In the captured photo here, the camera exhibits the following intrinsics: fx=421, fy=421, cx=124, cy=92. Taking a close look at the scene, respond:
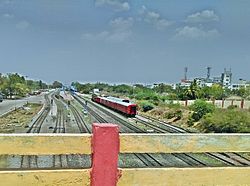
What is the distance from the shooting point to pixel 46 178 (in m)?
2.65

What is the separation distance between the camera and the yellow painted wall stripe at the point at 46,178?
259 cm

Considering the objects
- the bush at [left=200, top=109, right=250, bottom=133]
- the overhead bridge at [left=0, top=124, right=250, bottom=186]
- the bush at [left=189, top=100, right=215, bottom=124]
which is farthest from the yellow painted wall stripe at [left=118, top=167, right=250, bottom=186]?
the bush at [left=189, top=100, right=215, bottom=124]

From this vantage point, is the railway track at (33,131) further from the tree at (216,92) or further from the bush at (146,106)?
the tree at (216,92)

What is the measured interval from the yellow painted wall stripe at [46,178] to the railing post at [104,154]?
0.27 feet

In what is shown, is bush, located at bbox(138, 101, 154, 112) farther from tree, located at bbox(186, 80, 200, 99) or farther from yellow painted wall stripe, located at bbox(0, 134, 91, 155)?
yellow painted wall stripe, located at bbox(0, 134, 91, 155)

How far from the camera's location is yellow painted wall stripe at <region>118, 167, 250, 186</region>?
2762 mm

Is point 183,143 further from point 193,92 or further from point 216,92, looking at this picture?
point 216,92

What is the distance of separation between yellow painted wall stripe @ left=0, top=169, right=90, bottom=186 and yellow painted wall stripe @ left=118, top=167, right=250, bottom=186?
0.25 metres

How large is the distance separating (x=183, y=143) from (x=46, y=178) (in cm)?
94

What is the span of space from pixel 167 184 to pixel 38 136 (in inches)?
35.8

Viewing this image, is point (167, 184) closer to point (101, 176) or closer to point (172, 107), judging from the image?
point (101, 176)

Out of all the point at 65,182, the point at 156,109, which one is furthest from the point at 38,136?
the point at 156,109

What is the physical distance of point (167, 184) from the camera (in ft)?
9.24

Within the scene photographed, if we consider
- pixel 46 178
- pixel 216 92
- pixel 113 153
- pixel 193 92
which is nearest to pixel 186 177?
pixel 113 153
